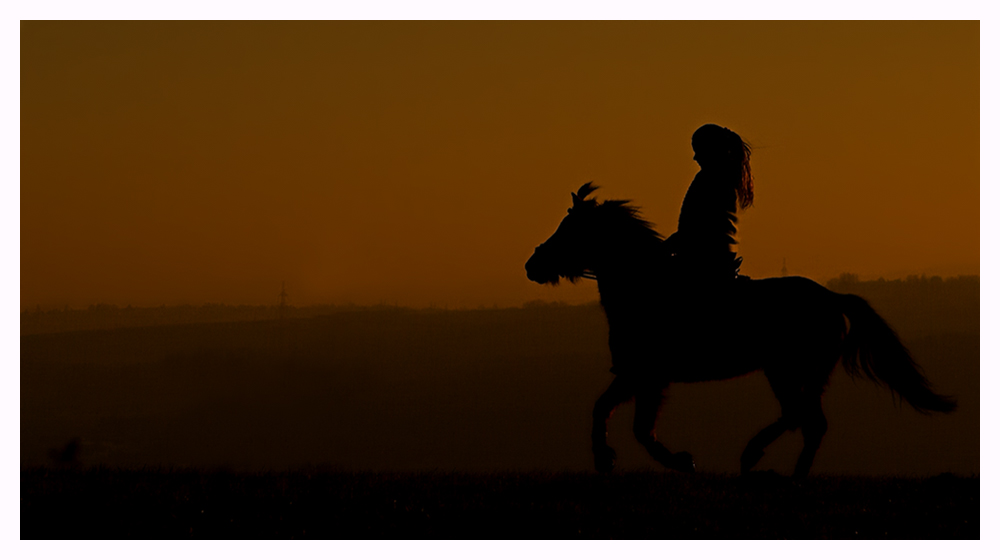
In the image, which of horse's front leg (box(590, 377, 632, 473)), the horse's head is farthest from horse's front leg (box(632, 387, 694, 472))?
the horse's head

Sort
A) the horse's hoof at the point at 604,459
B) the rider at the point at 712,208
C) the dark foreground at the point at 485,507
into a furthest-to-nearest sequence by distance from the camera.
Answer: the horse's hoof at the point at 604,459 → the rider at the point at 712,208 → the dark foreground at the point at 485,507

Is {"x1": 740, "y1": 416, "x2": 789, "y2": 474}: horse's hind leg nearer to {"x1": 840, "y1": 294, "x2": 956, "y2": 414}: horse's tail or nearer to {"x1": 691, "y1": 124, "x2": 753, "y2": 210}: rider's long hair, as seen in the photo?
{"x1": 840, "y1": 294, "x2": 956, "y2": 414}: horse's tail

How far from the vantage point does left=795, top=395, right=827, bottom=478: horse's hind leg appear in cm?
792

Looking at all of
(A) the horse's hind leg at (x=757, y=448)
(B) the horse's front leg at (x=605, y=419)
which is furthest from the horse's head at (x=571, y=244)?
(A) the horse's hind leg at (x=757, y=448)

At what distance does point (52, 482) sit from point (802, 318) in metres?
6.50

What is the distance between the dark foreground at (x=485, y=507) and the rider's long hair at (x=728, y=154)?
96.7 inches

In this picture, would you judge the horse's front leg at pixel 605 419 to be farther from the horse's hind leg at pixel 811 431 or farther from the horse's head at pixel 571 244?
the horse's hind leg at pixel 811 431

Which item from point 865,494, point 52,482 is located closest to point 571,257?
point 865,494

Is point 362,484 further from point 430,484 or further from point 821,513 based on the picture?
point 821,513

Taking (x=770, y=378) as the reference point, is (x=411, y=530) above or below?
below

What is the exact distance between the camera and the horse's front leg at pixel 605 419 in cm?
790

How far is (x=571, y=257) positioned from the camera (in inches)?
311

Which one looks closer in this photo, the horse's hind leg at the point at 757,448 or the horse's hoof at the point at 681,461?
the horse's hoof at the point at 681,461

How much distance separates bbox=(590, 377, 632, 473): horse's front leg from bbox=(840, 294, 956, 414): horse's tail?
1.99 metres
